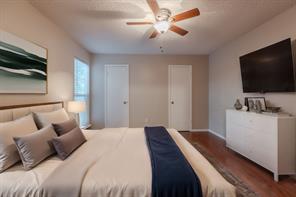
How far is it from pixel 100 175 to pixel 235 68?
12.9ft

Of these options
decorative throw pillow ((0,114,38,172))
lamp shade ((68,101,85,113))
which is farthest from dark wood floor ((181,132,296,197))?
lamp shade ((68,101,85,113))

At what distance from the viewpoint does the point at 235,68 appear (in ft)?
13.7

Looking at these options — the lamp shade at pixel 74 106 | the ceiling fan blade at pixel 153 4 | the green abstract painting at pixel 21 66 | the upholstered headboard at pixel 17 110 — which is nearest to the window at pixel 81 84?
the lamp shade at pixel 74 106

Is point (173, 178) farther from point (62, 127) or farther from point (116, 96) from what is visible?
point (116, 96)

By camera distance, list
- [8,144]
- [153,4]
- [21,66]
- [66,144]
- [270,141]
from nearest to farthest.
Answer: [8,144], [66,144], [153,4], [21,66], [270,141]

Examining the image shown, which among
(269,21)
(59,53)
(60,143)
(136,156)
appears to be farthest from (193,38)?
(60,143)

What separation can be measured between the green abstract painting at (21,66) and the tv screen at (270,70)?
12.2 feet

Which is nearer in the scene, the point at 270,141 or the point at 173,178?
the point at 173,178

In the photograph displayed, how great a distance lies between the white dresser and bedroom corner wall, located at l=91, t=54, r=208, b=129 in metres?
2.52

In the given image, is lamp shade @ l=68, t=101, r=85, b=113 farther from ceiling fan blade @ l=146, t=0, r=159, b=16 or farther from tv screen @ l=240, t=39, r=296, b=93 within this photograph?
tv screen @ l=240, t=39, r=296, b=93

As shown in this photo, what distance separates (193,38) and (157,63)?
5.93 ft

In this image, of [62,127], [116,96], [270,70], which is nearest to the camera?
[62,127]

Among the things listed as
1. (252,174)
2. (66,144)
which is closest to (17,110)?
(66,144)

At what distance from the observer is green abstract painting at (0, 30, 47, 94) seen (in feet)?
6.87
